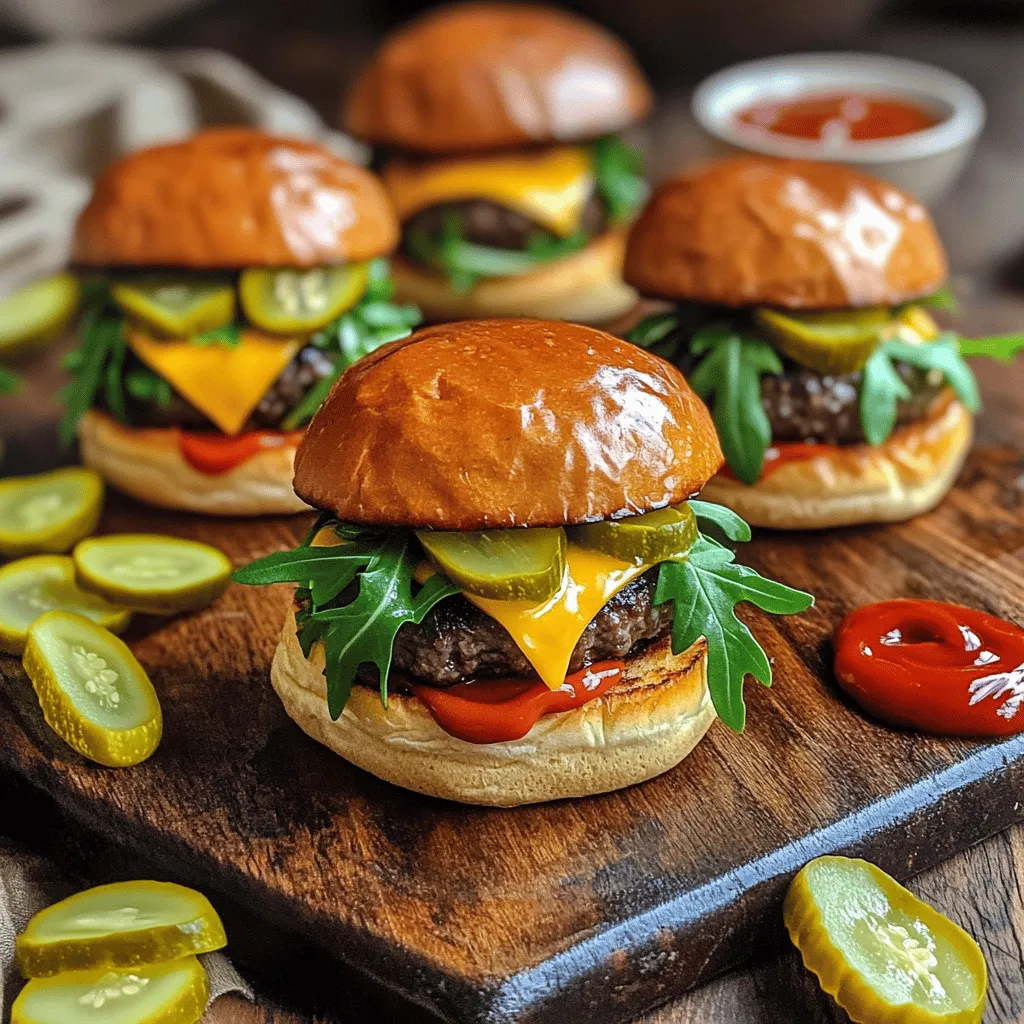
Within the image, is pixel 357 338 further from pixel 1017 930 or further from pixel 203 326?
pixel 1017 930

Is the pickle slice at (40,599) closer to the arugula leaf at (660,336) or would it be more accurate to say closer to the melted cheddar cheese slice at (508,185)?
the arugula leaf at (660,336)

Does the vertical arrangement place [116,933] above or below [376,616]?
below

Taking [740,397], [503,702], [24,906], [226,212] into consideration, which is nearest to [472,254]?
[226,212]

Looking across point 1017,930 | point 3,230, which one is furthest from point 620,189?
point 1017,930

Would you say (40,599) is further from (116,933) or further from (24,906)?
(116,933)

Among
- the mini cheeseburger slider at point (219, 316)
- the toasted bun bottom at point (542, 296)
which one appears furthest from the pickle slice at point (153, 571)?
the toasted bun bottom at point (542, 296)

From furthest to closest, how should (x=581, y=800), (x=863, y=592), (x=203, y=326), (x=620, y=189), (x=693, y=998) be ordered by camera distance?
(x=620, y=189) < (x=203, y=326) < (x=863, y=592) < (x=581, y=800) < (x=693, y=998)
